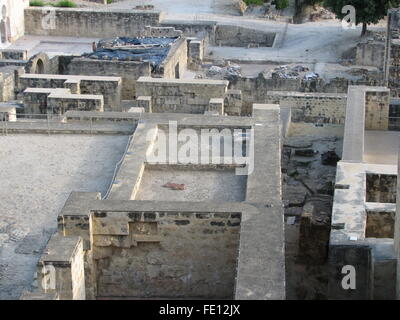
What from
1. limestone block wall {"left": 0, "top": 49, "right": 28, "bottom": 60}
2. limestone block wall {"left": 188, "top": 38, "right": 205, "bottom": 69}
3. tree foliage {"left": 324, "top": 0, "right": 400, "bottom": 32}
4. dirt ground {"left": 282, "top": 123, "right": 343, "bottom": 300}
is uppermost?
tree foliage {"left": 324, "top": 0, "right": 400, "bottom": 32}

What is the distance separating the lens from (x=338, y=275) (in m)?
12.8

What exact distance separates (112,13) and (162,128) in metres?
23.7

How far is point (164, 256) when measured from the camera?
1183 centimetres

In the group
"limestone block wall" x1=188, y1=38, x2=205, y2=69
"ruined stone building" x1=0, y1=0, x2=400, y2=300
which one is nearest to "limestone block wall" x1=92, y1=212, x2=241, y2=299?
"ruined stone building" x1=0, y1=0, x2=400, y2=300

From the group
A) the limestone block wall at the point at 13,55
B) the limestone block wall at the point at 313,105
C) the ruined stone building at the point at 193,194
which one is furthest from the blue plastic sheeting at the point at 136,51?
the limestone block wall at the point at 313,105

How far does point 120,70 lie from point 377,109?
824 centimetres

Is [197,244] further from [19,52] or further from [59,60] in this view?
[19,52]

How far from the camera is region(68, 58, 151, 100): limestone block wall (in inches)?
956

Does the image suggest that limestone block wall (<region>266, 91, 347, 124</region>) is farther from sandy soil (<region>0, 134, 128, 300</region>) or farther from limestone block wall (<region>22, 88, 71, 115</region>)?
sandy soil (<region>0, 134, 128, 300</region>)

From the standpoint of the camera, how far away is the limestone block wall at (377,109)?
20.4 meters

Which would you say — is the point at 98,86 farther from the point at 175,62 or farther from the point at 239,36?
the point at 239,36

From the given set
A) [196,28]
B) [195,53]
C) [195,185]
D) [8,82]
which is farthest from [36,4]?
[195,185]

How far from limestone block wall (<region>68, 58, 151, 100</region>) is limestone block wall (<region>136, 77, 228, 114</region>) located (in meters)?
2.53
